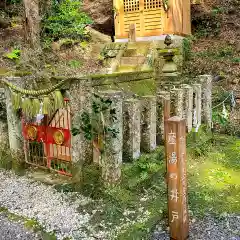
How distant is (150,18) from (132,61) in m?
2.60

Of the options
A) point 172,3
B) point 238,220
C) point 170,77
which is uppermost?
point 172,3

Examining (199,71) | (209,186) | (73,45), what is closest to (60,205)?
(209,186)

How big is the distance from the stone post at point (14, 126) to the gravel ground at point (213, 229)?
3020 mm

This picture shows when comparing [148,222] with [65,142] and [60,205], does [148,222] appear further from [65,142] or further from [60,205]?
[65,142]

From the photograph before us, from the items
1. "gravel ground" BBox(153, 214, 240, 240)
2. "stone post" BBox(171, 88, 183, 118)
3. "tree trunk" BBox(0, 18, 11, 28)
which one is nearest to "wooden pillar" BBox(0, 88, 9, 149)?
"stone post" BBox(171, 88, 183, 118)

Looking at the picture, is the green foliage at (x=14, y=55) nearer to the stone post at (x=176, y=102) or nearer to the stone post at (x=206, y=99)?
the stone post at (x=206, y=99)

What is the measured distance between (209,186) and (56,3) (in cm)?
1184

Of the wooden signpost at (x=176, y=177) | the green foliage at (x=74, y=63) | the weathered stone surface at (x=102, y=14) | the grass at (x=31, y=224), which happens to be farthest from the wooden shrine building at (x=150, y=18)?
the grass at (x=31, y=224)

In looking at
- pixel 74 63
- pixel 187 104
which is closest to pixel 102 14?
A: pixel 74 63

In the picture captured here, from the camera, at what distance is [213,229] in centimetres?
377

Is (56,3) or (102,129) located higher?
(56,3)

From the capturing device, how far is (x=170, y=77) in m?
7.44

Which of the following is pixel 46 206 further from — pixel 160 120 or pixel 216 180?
pixel 216 180

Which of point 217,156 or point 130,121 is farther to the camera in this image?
point 217,156
